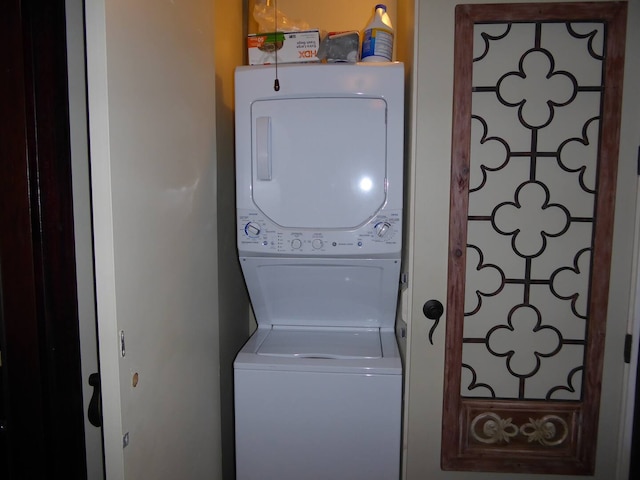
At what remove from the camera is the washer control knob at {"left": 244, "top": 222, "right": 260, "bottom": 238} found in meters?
1.55

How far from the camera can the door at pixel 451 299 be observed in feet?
4.32

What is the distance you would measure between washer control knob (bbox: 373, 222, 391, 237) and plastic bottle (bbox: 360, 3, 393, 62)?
714 millimetres

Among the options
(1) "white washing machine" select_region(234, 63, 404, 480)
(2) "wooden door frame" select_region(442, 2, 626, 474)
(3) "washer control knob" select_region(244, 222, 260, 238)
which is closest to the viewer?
(2) "wooden door frame" select_region(442, 2, 626, 474)

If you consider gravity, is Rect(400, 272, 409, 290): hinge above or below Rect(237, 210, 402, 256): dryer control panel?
below

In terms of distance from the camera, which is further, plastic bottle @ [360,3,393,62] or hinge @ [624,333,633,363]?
plastic bottle @ [360,3,393,62]

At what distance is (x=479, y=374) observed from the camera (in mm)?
1412

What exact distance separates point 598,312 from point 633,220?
A: 37 cm

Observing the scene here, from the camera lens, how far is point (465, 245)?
53.7 inches

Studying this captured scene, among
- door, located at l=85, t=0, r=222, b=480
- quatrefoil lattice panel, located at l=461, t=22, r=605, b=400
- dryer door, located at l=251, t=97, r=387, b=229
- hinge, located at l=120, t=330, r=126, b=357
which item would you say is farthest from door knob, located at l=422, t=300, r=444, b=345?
hinge, located at l=120, t=330, r=126, b=357

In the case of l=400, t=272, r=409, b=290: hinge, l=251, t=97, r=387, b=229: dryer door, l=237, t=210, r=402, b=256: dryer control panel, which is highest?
l=251, t=97, r=387, b=229: dryer door

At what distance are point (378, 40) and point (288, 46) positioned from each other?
0.40 meters

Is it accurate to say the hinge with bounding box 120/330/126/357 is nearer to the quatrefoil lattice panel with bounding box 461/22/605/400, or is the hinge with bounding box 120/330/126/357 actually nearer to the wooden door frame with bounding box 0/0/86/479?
the wooden door frame with bounding box 0/0/86/479

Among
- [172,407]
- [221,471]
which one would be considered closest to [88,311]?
[172,407]

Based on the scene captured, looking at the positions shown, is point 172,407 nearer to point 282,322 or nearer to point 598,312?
point 282,322
